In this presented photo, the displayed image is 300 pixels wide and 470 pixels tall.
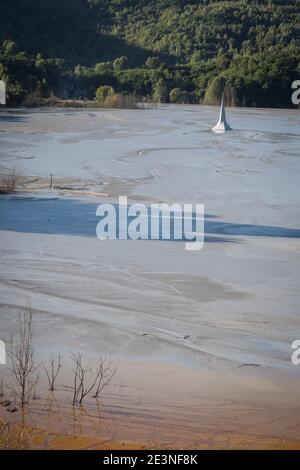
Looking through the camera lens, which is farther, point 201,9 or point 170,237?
point 201,9

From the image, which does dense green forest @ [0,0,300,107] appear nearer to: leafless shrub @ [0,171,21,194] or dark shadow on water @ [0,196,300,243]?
leafless shrub @ [0,171,21,194]

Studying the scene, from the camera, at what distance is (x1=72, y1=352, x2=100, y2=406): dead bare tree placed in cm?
441

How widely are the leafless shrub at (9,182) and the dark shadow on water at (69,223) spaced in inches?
23.5

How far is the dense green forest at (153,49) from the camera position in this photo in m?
31.2

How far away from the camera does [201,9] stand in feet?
133

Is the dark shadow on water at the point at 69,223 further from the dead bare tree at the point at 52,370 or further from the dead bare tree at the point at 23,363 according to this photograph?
the dead bare tree at the point at 52,370

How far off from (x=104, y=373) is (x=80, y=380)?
0.65 ft

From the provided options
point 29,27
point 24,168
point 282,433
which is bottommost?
point 282,433

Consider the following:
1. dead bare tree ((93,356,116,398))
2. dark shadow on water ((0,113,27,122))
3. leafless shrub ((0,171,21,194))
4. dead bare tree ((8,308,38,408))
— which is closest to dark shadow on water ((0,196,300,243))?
leafless shrub ((0,171,21,194))

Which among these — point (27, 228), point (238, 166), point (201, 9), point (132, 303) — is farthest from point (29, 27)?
point (132, 303)

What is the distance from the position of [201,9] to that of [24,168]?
30.1 meters

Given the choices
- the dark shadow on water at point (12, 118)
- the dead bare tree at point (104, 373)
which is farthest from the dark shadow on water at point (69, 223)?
the dark shadow on water at point (12, 118)

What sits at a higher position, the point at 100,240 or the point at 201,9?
the point at 201,9

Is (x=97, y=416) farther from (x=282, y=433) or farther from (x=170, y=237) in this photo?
(x=170, y=237)
